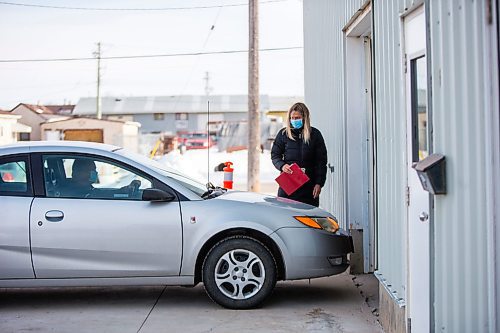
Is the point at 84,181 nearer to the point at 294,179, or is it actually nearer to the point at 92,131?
the point at 294,179

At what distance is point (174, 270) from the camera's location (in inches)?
268

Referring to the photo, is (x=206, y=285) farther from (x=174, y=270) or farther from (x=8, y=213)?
(x=8, y=213)

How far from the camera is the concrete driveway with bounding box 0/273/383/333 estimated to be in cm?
636

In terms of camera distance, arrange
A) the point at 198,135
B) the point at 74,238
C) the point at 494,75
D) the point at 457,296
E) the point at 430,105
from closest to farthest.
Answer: the point at 494,75 → the point at 457,296 → the point at 430,105 → the point at 74,238 → the point at 198,135

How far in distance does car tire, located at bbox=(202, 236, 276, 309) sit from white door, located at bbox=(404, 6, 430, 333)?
1.89 m

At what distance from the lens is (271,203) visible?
7188 mm

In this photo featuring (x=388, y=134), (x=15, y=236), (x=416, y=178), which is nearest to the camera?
(x=416, y=178)

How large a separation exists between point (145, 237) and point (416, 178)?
2.78 m

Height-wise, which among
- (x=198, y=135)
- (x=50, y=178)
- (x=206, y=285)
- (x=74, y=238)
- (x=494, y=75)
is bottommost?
(x=206, y=285)

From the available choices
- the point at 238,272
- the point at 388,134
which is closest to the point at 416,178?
the point at 388,134

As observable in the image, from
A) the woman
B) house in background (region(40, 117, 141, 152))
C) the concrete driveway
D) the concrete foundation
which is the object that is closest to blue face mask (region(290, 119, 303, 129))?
the woman

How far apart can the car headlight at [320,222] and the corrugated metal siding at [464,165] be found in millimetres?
2706

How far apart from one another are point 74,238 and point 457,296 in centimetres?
382

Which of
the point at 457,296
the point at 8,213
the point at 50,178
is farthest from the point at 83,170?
the point at 457,296
